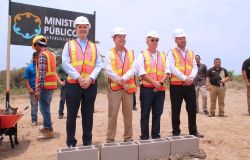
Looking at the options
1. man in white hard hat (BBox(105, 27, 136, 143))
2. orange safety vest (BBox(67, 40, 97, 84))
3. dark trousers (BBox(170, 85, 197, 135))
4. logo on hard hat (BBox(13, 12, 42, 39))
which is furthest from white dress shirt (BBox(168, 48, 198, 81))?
logo on hard hat (BBox(13, 12, 42, 39))

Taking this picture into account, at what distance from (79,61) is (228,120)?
18.5 feet

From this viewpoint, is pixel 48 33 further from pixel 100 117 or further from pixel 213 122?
pixel 213 122

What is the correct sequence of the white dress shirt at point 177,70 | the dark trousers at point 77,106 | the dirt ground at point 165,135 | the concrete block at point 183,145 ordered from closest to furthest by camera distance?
the concrete block at point 183,145, the dark trousers at point 77,106, the dirt ground at point 165,135, the white dress shirt at point 177,70

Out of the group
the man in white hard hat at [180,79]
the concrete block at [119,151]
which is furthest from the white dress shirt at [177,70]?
the concrete block at [119,151]

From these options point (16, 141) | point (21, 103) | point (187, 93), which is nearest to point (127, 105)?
point (187, 93)

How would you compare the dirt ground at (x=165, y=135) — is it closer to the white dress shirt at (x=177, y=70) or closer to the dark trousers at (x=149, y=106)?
the dark trousers at (x=149, y=106)

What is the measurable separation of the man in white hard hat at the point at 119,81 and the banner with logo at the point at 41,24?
3.73 m

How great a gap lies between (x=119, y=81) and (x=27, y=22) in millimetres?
4301

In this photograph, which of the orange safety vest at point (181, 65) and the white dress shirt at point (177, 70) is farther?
the orange safety vest at point (181, 65)

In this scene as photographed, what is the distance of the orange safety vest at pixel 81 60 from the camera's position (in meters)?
5.29

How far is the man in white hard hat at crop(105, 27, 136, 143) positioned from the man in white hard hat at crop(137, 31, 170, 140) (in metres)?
0.21

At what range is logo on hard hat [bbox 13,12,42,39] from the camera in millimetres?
8547

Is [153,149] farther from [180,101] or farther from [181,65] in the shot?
[181,65]

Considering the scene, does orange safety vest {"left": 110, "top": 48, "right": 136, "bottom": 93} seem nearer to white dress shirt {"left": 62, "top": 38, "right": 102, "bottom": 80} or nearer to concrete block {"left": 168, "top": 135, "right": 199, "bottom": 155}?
white dress shirt {"left": 62, "top": 38, "right": 102, "bottom": 80}
